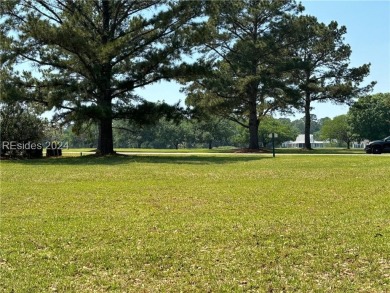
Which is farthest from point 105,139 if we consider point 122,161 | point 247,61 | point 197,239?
point 197,239

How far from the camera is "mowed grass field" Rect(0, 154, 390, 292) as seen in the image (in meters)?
4.55

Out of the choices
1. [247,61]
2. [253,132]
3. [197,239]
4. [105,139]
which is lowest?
[197,239]

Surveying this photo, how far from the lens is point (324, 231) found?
6.37m

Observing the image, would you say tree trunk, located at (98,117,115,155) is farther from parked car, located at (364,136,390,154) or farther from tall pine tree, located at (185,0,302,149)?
parked car, located at (364,136,390,154)

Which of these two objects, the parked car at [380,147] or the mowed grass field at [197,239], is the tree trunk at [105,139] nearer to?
the mowed grass field at [197,239]

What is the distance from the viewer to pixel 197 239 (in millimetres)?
6082

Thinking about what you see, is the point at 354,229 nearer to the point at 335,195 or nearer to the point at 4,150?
the point at 335,195

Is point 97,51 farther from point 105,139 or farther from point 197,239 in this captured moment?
point 197,239

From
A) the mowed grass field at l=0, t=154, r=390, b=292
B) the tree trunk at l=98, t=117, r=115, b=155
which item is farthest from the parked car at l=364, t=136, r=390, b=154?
the mowed grass field at l=0, t=154, r=390, b=292

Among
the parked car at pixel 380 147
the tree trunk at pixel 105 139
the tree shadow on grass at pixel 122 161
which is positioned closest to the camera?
the tree shadow on grass at pixel 122 161


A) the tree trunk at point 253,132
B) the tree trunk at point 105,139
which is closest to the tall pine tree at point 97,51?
the tree trunk at point 105,139

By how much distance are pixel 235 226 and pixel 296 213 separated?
1526 millimetres

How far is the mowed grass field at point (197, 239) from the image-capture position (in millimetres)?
A: 4551

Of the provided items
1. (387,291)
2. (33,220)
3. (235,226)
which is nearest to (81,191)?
(33,220)
